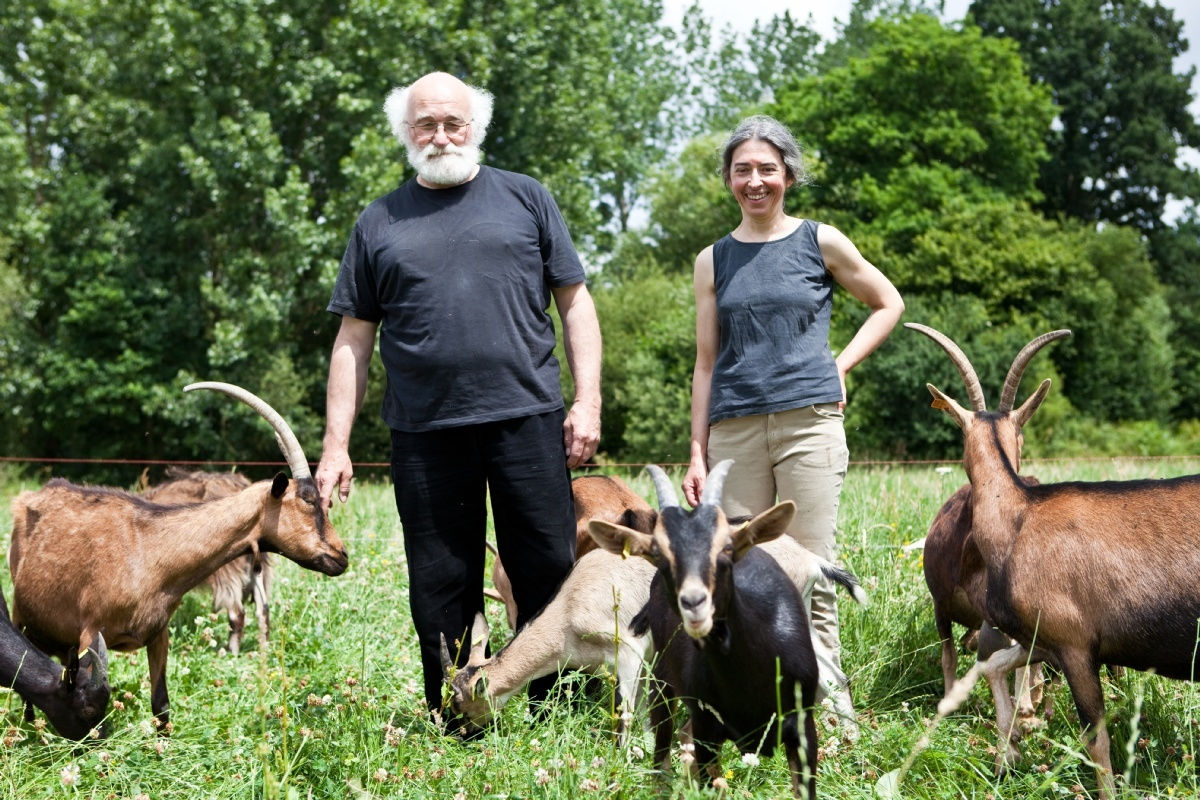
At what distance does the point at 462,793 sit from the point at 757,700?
1.01 metres

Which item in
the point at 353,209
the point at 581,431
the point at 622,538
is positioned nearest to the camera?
the point at 622,538

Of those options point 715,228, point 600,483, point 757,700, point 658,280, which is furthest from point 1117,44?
point 757,700

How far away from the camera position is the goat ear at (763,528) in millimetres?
3473

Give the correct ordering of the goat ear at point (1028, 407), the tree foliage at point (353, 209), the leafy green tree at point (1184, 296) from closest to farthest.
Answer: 1. the goat ear at point (1028, 407)
2. the tree foliage at point (353, 209)
3. the leafy green tree at point (1184, 296)

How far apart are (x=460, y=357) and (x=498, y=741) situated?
1.50 m

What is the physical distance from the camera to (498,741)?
13.5ft

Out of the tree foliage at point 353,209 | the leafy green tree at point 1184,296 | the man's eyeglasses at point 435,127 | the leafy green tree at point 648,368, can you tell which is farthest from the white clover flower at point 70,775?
the leafy green tree at point 1184,296

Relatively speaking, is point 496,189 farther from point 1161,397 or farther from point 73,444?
point 1161,397

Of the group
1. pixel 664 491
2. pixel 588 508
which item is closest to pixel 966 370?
pixel 664 491

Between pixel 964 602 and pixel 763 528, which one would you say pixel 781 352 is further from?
pixel 964 602

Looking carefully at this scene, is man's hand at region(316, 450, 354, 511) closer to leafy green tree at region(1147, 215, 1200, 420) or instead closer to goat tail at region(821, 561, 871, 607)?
goat tail at region(821, 561, 871, 607)

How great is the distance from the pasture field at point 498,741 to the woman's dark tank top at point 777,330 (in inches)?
53.4

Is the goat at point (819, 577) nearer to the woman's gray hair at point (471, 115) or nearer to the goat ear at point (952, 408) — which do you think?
the goat ear at point (952, 408)

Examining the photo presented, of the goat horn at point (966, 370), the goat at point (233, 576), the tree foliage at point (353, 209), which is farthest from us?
the tree foliage at point (353, 209)
